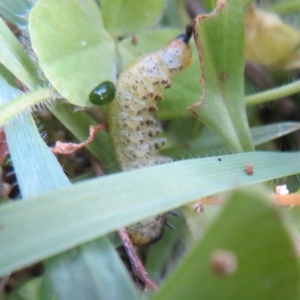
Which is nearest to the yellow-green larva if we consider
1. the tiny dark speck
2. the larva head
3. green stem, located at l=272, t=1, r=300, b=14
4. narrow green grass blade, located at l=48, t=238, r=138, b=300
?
the larva head

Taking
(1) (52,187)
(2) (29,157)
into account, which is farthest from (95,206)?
(2) (29,157)

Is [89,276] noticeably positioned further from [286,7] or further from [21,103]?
[286,7]

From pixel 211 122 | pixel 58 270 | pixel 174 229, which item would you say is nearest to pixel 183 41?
pixel 211 122

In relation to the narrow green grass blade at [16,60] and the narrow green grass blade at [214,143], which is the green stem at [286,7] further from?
the narrow green grass blade at [16,60]

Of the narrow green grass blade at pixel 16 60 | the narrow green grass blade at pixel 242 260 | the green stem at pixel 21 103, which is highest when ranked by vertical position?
the narrow green grass blade at pixel 16 60

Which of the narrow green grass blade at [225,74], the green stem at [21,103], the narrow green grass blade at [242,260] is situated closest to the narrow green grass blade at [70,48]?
the green stem at [21,103]

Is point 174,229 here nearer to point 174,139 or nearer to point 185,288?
point 174,139
